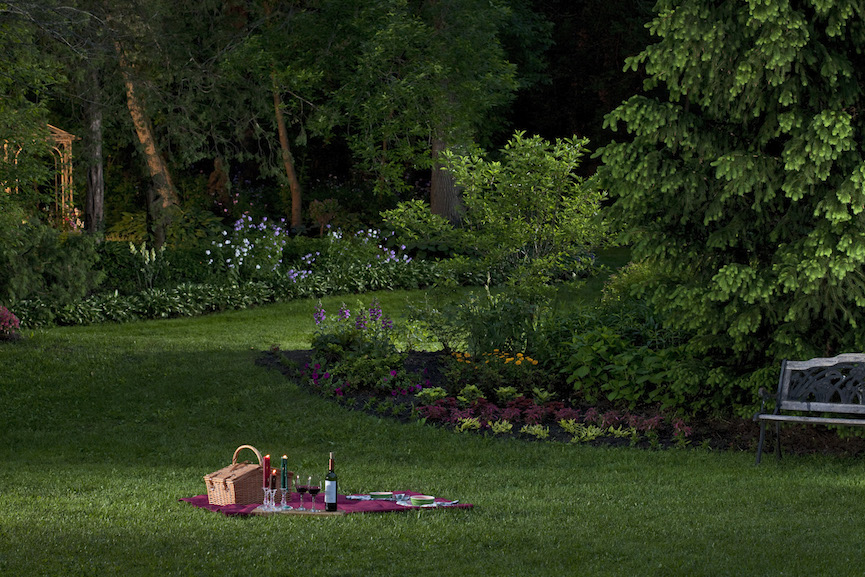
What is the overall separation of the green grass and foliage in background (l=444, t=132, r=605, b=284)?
299 cm

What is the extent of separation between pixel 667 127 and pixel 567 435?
2514 mm

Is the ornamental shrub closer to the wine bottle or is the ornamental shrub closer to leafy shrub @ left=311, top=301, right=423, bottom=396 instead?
leafy shrub @ left=311, top=301, right=423, bottom=396

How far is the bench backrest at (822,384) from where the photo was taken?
24.1ft

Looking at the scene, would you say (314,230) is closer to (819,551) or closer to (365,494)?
(365,494)

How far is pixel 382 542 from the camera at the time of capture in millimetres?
5113

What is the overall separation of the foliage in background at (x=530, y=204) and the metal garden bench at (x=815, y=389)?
13.8 ft

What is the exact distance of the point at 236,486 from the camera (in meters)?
5.80

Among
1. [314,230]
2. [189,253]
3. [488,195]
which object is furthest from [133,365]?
[314,230]

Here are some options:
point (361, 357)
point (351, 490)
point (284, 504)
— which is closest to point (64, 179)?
point (361, 357)

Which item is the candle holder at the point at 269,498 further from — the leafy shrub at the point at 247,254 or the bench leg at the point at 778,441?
the leafy shrub at the point at 247,254

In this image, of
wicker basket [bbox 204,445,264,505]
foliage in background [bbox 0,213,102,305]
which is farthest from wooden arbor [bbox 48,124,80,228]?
wicker basket [bbox 204,445,264,505]

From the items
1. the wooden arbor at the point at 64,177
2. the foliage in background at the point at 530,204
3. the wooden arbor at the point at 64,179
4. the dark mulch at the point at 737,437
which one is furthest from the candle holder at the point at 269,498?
the wooden arbor at the point at 64,177

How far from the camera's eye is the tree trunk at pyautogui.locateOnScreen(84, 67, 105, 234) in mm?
17484

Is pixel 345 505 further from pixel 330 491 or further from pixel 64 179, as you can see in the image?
pixel 64 179
